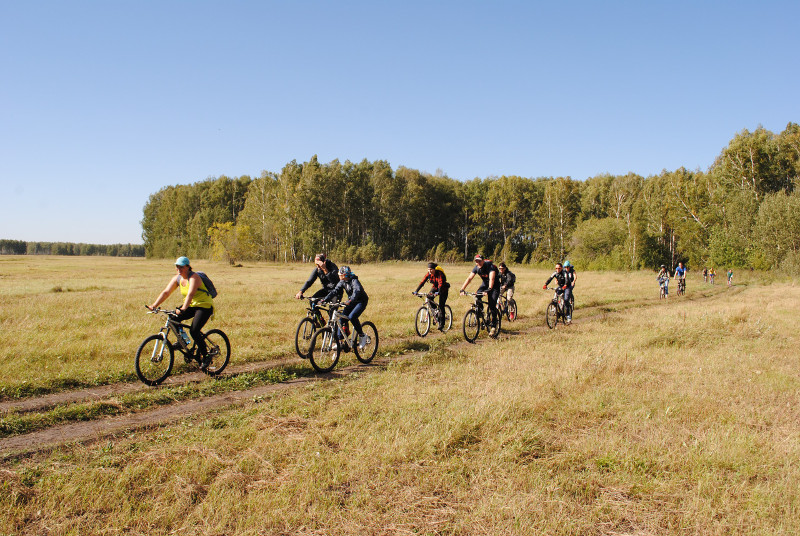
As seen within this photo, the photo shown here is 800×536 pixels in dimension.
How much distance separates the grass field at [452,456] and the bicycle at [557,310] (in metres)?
5.18

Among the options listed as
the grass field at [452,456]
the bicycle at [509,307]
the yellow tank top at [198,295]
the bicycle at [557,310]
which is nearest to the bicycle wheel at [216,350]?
the yellow tank top at [198,295]

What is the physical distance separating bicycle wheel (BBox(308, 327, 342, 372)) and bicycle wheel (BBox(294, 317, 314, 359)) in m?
1.05

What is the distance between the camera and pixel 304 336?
36.2 feet

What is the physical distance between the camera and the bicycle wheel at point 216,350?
30.1ft

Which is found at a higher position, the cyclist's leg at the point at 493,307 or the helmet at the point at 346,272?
the helmet at the point at 346,272

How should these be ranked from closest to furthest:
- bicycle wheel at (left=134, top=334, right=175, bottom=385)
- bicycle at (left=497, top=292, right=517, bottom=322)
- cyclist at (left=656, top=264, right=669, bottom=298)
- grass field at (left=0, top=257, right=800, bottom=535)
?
grass field at (left=0, top=257, right=800, bottom=535)
bicycle wheel at (left=134, top=334, right=175, bottom=385)
bicycle at (left=497, top=292, right=517, bottom=322)
cyclist at (left=656, top=264, right=669, bottom=298)

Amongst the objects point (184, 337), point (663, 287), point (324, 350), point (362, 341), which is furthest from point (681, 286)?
point (184, 337)

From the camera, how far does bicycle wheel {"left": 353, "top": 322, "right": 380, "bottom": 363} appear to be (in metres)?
10.5

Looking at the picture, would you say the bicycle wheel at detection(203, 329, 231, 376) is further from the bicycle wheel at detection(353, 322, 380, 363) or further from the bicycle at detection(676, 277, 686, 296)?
the bicycle at detection(676, 277, 686, 296)

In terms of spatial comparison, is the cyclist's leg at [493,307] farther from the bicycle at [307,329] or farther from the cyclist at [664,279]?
the cyclist at [664,279]

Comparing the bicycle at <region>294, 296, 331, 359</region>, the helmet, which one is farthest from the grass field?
the helmet

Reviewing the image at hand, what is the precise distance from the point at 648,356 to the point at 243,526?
32.9 feet

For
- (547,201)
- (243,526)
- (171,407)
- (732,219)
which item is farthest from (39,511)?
(547,201)

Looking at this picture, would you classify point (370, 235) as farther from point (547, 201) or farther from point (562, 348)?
point (562, 348)
